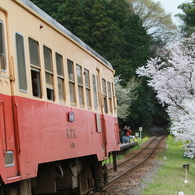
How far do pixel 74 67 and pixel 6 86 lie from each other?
306 centimetres

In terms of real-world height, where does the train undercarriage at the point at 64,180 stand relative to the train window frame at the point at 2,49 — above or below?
below

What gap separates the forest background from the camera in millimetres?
44438

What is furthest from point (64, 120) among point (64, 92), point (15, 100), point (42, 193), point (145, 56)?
point (145, 56)

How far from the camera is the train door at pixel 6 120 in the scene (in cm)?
492

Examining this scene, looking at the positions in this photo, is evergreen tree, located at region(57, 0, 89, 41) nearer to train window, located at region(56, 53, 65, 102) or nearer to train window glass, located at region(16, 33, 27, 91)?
train window, located at region(56, 53, 65, 102)

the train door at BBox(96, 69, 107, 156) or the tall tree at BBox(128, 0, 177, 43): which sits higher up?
the tall tree at BBox(128, 0, 177, 43)

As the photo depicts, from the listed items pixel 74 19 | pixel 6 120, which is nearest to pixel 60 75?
pixel 6 120

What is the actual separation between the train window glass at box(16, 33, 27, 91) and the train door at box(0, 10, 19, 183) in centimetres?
32

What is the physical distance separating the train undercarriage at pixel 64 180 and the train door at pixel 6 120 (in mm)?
394

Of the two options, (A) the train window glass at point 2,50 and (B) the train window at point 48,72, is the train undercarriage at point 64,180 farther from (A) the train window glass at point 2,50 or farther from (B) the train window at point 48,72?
(A) the train window glass at point 2,50

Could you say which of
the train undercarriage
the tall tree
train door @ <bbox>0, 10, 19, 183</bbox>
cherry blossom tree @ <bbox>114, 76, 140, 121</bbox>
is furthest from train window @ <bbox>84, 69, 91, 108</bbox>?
the tall tree

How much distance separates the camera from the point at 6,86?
16.8 feet

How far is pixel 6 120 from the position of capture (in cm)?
504

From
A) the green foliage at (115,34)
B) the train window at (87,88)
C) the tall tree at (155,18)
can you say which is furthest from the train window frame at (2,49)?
the tall tree at (155,18)
